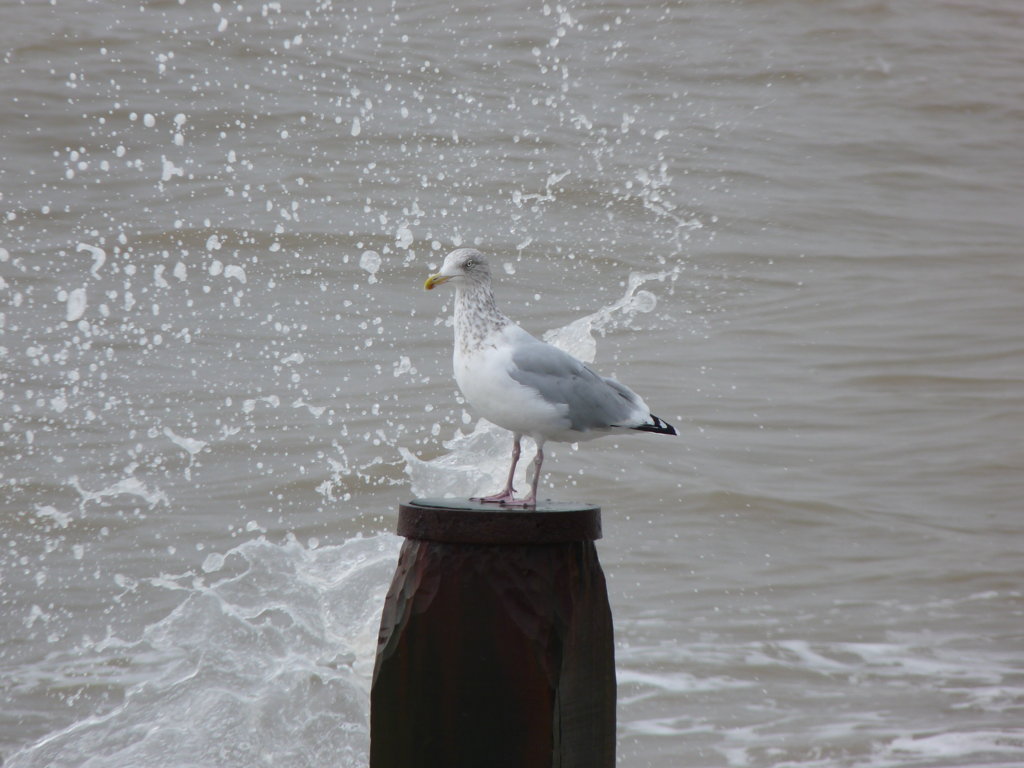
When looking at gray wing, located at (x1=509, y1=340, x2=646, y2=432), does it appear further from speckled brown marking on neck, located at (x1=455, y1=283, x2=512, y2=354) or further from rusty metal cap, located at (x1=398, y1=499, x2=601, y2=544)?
rusty metal cap, located at (x1=398, y1=499, x2=601, y2=544)

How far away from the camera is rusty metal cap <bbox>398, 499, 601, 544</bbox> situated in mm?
2045

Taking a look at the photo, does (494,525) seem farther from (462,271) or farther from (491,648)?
(462,271)

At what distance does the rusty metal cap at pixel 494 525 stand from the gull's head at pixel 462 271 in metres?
0.90

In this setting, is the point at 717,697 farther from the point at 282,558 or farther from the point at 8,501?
the point at 8,501

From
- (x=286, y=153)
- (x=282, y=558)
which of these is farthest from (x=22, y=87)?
(x=282, y=558)

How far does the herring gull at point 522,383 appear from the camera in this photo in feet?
8.99

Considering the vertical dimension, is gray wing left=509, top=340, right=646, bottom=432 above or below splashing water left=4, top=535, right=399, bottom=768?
above

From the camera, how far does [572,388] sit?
2.78m

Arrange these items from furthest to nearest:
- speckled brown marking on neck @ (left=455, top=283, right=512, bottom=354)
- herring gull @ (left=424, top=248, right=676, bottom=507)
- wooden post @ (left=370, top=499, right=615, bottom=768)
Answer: speckled brown marking on neck @ (left=455, top=283, right=512, bottom=354)
herring gull @ (left=424, top=248, right=676, bottom=507)
wooden post @ (left=370, top=499, right=615, bottom=768)

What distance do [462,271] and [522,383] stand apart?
35 centimetres

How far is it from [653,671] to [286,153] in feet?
19.7

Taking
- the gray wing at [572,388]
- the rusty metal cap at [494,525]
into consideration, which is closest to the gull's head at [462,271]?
the gray wing at [572,388]

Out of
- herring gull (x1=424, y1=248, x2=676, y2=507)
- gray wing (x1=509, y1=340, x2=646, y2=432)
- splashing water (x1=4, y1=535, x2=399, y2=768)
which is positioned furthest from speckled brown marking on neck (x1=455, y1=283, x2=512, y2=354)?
splashing water (x1=4, y1=535, x2=399, y2=768)

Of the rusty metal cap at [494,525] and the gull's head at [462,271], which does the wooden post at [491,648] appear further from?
the gull's head at [462,271]
